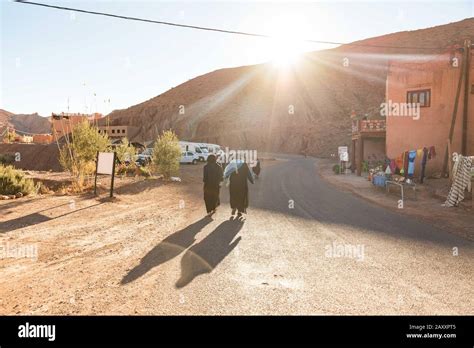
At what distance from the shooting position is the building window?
22781mm

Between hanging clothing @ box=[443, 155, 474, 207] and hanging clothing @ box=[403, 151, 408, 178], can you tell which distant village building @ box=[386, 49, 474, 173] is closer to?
hanging clothing @ box=[403, 151, 408, 178]

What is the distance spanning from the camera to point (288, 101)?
89.0m

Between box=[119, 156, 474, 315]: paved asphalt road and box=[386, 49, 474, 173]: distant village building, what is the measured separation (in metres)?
14.3

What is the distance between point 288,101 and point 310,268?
85.8 meters

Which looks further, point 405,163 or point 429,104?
point 405,163

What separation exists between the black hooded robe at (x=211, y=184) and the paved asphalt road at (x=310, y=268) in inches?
28.2

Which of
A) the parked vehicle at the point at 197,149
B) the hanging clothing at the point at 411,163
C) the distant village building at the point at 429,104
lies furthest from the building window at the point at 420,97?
the parked vehicle at the point at 197,149

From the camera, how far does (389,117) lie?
83.2 ft

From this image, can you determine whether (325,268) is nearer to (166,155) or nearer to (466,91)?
(166,155)

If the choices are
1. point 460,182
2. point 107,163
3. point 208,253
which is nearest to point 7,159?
point 107,163

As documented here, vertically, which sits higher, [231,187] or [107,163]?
[107,163]

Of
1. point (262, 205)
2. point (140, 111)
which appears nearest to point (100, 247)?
point (262, 205)
